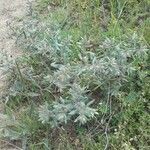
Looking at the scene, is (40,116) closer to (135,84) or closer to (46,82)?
(46,82)

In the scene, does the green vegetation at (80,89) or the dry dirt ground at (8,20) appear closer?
the green vegetation at (80,89)

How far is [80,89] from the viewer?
346 centimetres

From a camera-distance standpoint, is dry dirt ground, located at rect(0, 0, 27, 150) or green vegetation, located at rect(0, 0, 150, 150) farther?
dry dirt ground, located at rect(0, 0, 27, 150)

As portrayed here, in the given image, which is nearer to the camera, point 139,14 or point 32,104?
point 32,104

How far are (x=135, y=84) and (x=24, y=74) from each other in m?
0.92

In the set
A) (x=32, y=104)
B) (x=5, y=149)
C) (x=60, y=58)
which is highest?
(x=60, y=58)

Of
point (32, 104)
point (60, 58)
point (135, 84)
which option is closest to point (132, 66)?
point (135, 84)

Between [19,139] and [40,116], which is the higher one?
[40,116]

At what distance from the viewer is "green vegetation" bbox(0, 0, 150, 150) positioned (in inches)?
138

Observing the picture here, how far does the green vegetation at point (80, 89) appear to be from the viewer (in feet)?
11.5

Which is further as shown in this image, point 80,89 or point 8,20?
point 8,20

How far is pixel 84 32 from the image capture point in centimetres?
423

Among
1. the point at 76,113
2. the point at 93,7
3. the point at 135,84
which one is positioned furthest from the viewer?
the point at 93,7

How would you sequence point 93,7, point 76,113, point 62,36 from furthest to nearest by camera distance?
point 93,7 → point 62,36 → point 76,113
